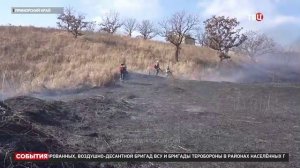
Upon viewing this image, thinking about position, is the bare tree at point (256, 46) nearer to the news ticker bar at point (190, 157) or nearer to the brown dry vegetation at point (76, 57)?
the brown dry vegetation at point (76, 57)

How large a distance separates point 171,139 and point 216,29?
34704 millimetres

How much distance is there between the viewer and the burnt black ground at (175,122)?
10.5 m

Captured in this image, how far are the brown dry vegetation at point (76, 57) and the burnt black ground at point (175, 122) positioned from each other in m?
8.03

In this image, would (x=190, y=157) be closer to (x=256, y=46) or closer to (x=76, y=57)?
(x=76, y=57)

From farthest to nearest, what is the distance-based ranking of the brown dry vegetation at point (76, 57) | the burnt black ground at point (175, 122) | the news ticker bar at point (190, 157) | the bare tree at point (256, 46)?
1. the bare tree at point (256, 46)
2. the brown dry vegetation at point (76, 57)
3. the burnt black ground at point (175, 122)
4. the news ticker bar at point (190, 157)

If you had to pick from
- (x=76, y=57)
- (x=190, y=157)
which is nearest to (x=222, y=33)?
(x=76, y=57)

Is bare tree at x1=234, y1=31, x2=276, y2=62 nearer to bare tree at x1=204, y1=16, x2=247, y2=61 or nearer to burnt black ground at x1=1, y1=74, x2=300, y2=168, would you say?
bare tree at x1=204, y1=16, x2=247, y2=61

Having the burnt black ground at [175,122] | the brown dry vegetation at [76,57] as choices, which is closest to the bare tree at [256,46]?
the brown dry vegetation at [76,57]

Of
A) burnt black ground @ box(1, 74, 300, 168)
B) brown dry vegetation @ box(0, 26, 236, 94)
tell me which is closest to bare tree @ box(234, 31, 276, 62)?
brown dry vegetation @ box(0, 26, 236, 94)

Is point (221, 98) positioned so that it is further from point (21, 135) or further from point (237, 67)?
point (237, 67)

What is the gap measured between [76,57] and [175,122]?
27.7 metres

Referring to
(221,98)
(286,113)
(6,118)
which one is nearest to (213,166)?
(6,118)

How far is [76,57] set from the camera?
40219 mm

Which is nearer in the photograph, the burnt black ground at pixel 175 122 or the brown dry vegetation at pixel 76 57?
the burnt black ground at pixel 175 122
